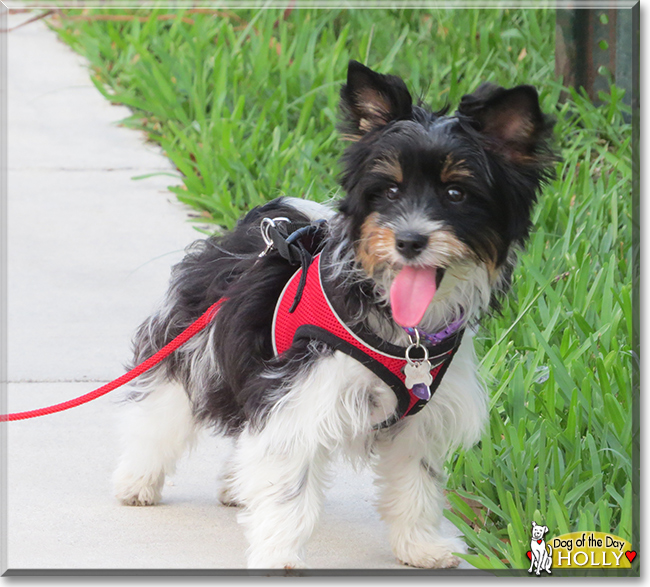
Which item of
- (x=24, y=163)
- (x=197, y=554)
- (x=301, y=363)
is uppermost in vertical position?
(x=301, y=363)

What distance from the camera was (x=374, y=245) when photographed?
2.94m

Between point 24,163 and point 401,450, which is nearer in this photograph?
point 401,450

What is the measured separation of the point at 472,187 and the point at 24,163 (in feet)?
18.1

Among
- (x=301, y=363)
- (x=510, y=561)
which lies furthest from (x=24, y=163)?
(x=510, y=561)

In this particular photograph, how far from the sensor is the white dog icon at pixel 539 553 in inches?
124

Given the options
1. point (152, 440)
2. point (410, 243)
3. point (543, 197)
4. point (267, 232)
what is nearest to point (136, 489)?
point (152, 440)

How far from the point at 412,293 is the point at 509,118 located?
2.06ft

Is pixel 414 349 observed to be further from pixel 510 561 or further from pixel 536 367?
pixel 536 367

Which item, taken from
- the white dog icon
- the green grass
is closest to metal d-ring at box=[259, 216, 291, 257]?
the green grass

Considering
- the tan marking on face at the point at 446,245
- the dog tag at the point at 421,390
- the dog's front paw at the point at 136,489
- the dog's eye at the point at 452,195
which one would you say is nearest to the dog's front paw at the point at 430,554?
the dog tag at the point at 421,390

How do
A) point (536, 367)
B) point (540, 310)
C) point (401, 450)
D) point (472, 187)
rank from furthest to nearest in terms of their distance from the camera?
point (540, 310)
point (536, 367)
point (401, 450)
point (472, 187)

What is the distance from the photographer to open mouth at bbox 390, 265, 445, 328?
9.73 ft

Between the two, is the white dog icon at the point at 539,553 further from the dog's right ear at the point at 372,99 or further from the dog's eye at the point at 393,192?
Result: the dog's right ear at the point at 372,99

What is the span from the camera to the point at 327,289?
3.21 metres
